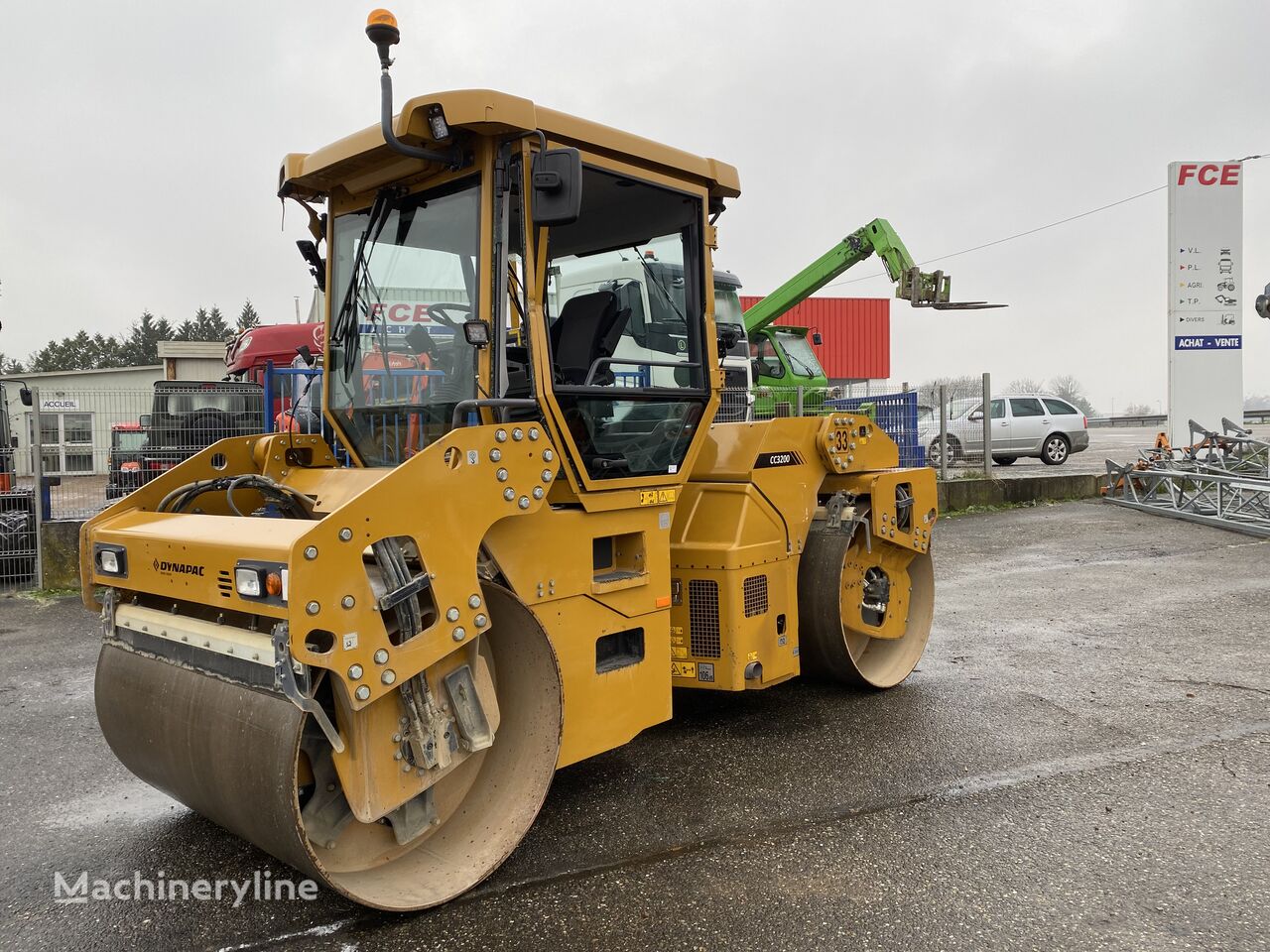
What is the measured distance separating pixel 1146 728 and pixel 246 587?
4.34m

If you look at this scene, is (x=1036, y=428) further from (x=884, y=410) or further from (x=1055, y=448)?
(x=884, y=410)

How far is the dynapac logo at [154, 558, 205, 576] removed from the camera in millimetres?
2988

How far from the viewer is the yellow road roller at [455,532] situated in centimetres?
285

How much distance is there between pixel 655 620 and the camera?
155 inches

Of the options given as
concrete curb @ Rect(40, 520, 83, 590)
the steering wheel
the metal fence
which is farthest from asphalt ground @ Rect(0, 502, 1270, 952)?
the metal fence

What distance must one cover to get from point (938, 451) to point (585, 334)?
1151 cm

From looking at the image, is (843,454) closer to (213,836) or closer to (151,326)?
(213,836)

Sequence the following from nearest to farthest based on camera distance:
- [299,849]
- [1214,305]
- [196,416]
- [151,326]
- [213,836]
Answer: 1. [299,849]
2. [213,836]
3. [196,416]
4. [1214,305]
5. [151,326]

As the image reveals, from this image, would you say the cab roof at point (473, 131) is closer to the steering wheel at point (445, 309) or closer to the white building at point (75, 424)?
the steering wheel at point (445, 309)

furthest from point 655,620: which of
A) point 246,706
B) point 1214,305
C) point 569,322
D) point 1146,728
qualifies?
point 1214,305

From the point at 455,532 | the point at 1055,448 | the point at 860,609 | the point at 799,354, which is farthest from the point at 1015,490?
the point at 455,532

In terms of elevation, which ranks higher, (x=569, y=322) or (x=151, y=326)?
(x=151, y=326)
